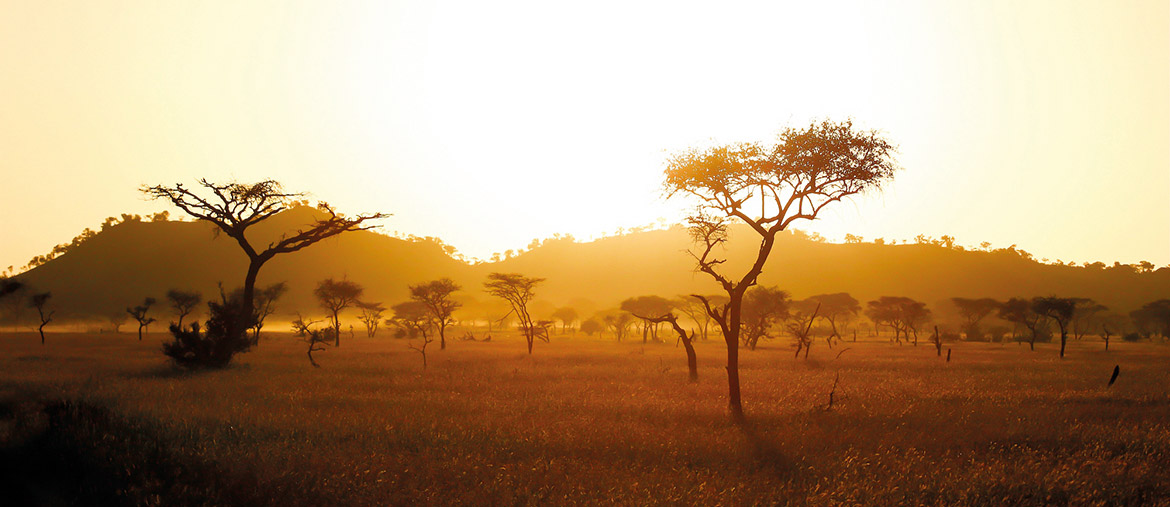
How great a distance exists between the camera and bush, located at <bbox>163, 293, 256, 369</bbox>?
2602 centimetres

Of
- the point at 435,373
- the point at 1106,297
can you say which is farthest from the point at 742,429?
the point at 1106,297

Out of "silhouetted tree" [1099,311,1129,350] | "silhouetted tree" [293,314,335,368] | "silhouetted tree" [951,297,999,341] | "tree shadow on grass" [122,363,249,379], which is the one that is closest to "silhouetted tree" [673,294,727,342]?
"silhouetted tree" [293,314,335,368]

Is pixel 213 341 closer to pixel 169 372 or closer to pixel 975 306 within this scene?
pixel 169 372

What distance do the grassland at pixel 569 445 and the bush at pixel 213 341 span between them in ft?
17.0

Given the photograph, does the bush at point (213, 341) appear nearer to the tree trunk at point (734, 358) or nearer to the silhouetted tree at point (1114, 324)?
the tree trunk at point (734, 358)

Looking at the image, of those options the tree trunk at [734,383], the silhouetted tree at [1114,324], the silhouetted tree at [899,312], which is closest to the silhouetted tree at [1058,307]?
the silhouetted tree at [899,312]

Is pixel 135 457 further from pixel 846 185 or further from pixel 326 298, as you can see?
pixel 326 298

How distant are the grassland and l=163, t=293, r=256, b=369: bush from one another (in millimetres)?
5184

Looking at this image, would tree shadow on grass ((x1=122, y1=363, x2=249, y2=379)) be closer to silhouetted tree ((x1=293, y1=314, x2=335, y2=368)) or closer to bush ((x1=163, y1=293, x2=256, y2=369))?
bush ((x1=163, y1=293, x2=256, y2=369))

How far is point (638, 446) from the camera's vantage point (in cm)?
1074

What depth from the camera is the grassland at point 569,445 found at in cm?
749

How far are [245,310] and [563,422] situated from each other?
20.2m

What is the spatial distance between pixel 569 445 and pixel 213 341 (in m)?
23.1

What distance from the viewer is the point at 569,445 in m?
10.7
